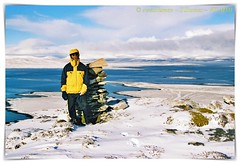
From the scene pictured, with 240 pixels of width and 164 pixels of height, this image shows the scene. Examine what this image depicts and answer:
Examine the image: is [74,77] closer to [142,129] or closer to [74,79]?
[74,79]

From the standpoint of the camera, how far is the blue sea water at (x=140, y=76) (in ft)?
12.6

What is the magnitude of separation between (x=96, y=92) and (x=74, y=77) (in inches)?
10.3

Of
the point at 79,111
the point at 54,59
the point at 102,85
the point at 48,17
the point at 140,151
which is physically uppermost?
the point at 48,17

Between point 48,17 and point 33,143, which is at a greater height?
point 48,17

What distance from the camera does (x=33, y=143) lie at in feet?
12.4

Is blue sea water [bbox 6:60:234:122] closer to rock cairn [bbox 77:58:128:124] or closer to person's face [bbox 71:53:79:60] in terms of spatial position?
rock cairn [bbox 77:58:128:124]

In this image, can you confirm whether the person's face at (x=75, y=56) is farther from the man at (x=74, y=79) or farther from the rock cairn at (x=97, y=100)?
the rock cairn at (x=97, y=100)

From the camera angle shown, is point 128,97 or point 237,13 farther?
point 128,97

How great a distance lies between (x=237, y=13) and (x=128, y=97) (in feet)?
4.23

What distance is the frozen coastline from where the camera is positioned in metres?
3.75

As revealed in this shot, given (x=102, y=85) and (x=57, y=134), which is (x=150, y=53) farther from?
(x=57, y=134)

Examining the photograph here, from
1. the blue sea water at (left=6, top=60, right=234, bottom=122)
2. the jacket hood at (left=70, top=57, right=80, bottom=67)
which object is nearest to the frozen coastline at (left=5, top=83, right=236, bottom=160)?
the blue sea water at (left=6, top=60, right=234, bottom=122)

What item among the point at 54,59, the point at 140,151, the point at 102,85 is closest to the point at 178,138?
the point at 140,151

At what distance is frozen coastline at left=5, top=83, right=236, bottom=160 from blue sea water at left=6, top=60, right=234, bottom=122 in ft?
0.19
